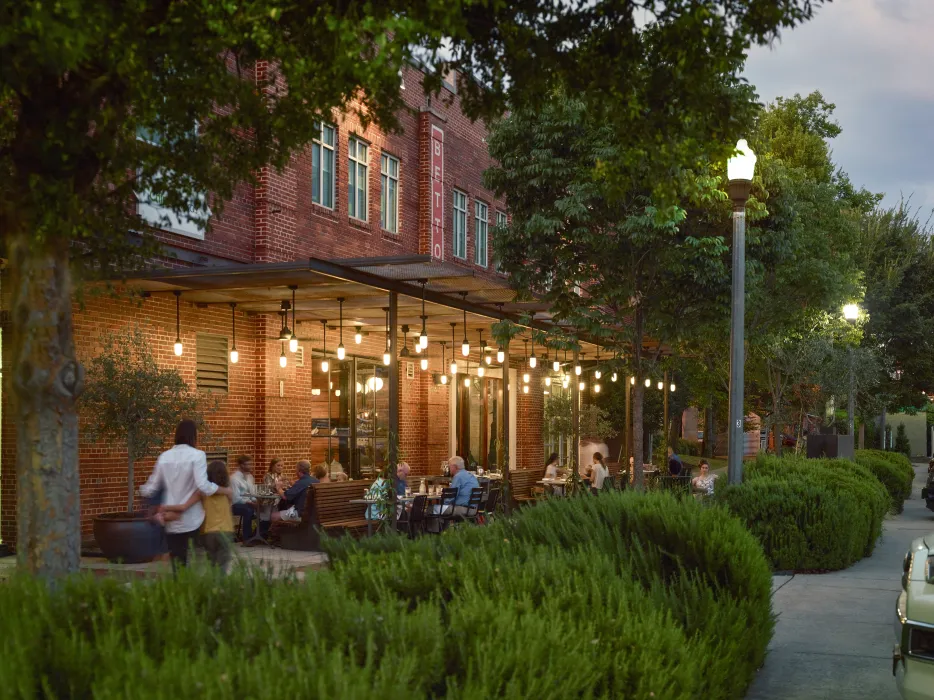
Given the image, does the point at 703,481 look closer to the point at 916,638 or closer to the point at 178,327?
the point at 178,327

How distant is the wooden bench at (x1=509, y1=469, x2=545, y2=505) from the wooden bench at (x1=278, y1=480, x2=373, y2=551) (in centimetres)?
493

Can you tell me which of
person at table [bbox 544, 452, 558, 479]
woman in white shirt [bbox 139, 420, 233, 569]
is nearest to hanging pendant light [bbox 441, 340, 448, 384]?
person at table [bbox 544, 452, 558, 479]

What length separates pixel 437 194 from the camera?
80.8 ft

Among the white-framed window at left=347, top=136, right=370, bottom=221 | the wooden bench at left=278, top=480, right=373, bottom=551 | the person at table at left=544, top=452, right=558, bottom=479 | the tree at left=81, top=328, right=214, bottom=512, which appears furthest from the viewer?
the person at table at left=544, top=452, right=558, bottom=479

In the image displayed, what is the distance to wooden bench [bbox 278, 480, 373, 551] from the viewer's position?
643 inches

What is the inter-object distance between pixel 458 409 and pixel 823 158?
46.8 ft

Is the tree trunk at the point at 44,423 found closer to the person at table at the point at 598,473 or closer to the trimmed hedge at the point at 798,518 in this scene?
the trimmed hedge at the point at 798,518

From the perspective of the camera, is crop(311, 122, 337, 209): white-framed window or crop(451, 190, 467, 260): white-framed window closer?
crop(311, 122, 337, 209): white-framed window

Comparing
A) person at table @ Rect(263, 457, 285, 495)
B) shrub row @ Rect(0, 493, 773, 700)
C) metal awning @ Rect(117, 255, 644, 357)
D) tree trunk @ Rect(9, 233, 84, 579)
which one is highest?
metal awning @ Rect(117, 255, 644, 357)

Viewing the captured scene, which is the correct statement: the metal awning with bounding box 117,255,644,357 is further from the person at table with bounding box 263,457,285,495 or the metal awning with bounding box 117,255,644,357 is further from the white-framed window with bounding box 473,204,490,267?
the white-framed window with bounding box 473,204,490,267

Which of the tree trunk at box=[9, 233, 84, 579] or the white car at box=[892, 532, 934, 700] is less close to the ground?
the tree trunk at box=[9, 233, 84, 579]

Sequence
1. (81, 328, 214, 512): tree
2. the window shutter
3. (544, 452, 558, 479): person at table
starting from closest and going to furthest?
(81, 328, 214, 512): tree < the window shutter < (544, 452, 558, 479): person at table

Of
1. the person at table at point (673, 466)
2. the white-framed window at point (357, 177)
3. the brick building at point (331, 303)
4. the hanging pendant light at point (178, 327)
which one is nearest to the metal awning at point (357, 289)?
the brick building at point (331, 303)

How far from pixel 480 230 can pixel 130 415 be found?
49.7 ft
